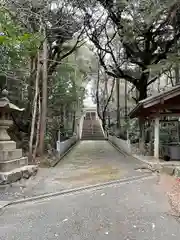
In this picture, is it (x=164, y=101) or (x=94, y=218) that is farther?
(x=164, y=101)

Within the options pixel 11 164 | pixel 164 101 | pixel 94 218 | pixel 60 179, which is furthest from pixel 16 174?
pixel 164 101

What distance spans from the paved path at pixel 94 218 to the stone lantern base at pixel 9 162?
1.74 meters

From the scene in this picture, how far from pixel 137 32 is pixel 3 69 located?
25.8 ft

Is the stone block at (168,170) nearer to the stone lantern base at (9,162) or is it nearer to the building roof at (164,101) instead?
the building roof at (164,101)

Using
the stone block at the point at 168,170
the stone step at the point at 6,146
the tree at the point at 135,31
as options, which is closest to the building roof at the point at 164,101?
the stone block at the point at 168,170

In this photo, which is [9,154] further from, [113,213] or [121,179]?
[113,213]

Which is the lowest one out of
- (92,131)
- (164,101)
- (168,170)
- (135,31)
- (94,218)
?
(94,218)

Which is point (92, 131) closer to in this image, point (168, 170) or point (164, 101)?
point (164, 101)

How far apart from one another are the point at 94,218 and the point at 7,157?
3.78 meters

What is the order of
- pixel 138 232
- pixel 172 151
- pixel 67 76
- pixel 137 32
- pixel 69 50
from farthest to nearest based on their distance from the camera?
pixel 67 76 < pixel 69 50 < pixel 137 32 < pixel 172 151 < pixel 138 232

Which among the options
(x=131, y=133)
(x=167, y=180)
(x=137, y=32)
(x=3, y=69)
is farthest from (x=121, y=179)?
(x=131, y=133)

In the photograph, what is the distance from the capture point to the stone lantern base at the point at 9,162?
717 cm

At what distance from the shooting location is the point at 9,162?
747 cm

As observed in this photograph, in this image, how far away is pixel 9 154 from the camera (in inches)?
305
